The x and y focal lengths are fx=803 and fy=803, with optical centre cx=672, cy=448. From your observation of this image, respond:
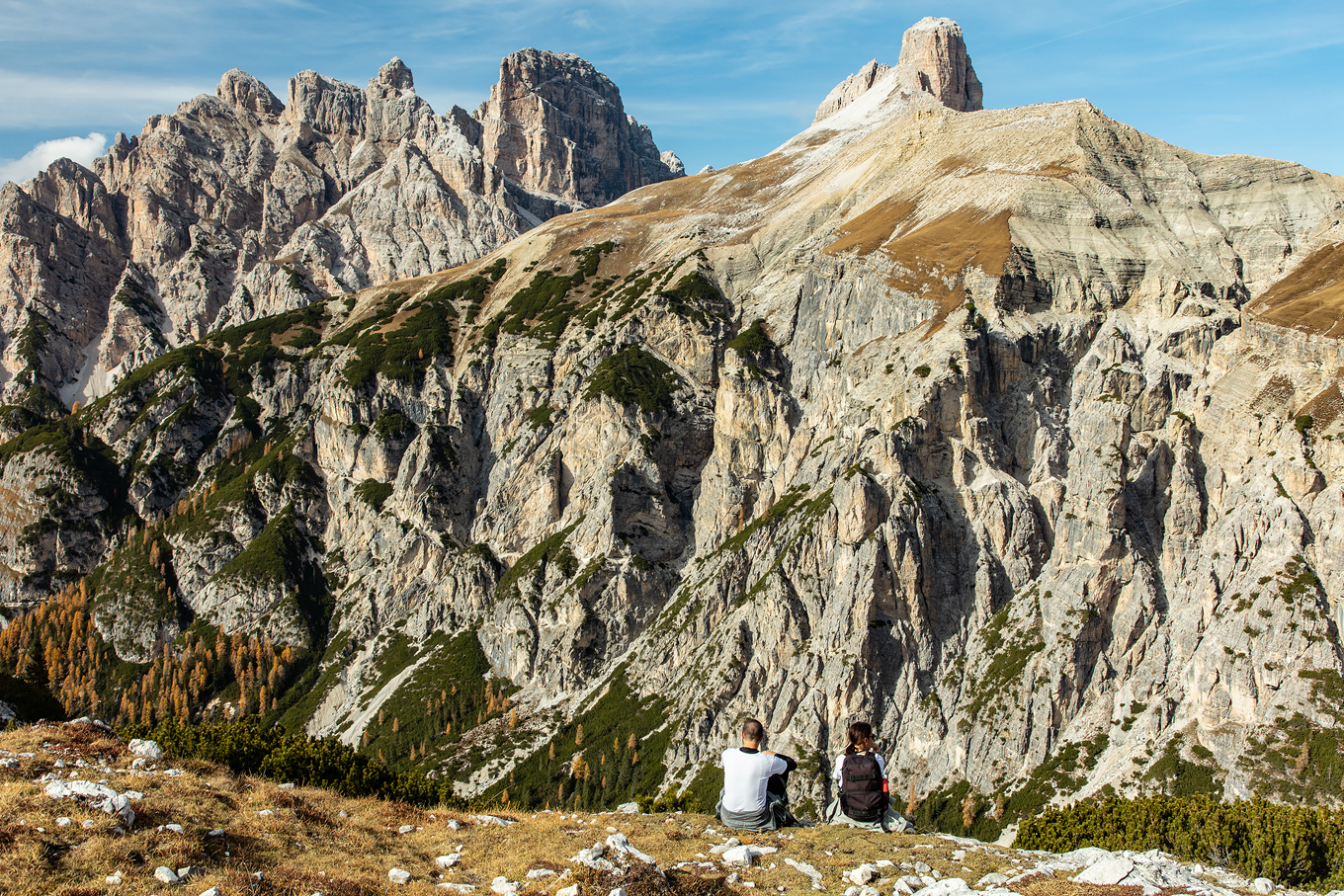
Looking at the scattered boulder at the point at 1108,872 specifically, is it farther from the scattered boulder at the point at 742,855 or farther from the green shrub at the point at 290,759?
the green shrub at the point at 290,759

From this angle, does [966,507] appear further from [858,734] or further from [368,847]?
[368,847]

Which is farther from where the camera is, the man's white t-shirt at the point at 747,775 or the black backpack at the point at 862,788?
the black backpack at the point at 862,788

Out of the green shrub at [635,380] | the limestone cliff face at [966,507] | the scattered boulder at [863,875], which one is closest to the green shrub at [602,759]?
the limestone cliff face at [966,507]

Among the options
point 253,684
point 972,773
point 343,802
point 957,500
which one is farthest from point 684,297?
point 343,802

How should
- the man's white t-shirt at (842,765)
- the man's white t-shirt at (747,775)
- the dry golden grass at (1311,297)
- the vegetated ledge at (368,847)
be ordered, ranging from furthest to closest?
the dry golden grass at (1311,297) < the man's white t-shirt at (842,765) < the man's white t-shirt at (747,775) < the vegetated ledge at (368,847)

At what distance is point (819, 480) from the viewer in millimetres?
150750

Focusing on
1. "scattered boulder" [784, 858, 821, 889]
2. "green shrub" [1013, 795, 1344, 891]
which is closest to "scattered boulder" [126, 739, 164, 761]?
"scattered boulder" [784, 858, 821, 889]

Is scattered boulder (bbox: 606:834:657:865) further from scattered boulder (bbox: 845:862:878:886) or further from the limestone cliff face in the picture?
the limestone cliff face

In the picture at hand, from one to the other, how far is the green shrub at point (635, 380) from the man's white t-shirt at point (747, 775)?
16120 centimetres

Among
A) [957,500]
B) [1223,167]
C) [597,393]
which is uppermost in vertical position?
[1223,167]

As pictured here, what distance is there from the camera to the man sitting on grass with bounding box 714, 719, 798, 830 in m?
23.2

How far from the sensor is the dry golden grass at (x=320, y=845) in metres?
20.0

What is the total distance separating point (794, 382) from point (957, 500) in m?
52.5

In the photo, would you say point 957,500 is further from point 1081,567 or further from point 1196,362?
point 1196,362
